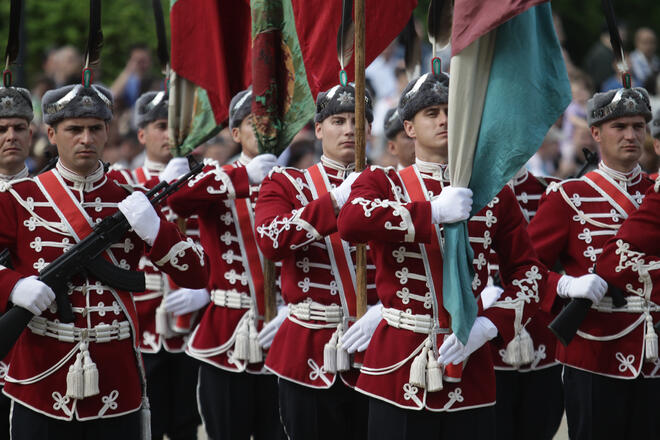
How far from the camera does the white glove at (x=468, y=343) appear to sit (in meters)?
4.77

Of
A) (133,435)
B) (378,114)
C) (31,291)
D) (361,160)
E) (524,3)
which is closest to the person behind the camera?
(524,3)

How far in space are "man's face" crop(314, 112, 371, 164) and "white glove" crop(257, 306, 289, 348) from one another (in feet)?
3.47

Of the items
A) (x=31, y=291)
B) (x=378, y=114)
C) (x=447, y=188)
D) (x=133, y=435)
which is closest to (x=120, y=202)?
(x=31, y=291)

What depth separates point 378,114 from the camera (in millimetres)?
13445

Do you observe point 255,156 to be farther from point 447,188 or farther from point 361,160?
point 447,188

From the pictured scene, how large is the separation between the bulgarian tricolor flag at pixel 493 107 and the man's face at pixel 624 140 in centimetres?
165

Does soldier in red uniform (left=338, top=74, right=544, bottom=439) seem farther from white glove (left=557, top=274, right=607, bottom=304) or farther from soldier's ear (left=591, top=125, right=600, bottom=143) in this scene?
soldier's ear (left=591, top=125, right=600, bottom=143)

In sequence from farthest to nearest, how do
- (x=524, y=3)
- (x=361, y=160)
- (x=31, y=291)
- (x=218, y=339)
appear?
(x=218, y=339), (x=361, y=160), (x=31, y=291), (x=524, y=3)

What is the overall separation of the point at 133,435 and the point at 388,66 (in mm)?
9629

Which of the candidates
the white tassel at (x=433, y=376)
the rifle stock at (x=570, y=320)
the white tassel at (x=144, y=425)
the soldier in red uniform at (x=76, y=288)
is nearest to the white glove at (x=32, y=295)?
the soldier in red uniform at (x=76, y=288)

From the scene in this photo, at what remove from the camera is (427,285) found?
4.91m

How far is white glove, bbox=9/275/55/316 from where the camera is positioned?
4895 millimetres

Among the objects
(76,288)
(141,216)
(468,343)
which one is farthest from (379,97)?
(468,343)

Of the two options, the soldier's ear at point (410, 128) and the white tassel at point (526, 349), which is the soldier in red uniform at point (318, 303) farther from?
the white tassel at point (526, 349)
